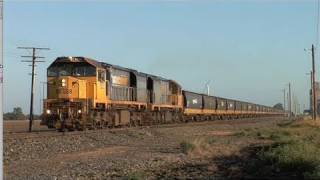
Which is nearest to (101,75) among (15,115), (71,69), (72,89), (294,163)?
(71,69)

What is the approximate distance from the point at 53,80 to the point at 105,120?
13.7 feet

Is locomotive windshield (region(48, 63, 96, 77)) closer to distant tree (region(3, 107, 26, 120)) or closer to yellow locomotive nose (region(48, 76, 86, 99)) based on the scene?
yellow locomotive nose (region(48, 76, 86, 99))

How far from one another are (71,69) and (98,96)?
Result: 2163 millimetres

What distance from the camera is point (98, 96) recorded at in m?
30.8

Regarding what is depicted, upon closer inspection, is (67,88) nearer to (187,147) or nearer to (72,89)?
(72,89)

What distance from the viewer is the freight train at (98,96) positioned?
2911 cm

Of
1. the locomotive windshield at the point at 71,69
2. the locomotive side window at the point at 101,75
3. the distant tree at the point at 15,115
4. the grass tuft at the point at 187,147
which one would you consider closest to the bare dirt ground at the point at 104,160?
the grass tuft at the point at 187,147

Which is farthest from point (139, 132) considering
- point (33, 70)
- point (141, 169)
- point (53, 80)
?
point (33, 70)

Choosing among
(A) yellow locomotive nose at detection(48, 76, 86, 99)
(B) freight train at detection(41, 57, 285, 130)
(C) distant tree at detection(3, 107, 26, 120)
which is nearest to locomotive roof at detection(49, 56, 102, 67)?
(B) freight train at detection(41, 57, 285, 130)

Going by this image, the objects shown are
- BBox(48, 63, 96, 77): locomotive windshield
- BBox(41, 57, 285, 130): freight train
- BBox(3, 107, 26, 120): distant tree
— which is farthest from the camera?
BBox(3, 107, 26, 120): distant tree

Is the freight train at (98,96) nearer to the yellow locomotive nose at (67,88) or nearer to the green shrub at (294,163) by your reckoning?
the yellow locomotive nose at (67,88)

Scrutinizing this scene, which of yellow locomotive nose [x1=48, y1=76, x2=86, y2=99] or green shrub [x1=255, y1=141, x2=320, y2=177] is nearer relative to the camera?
green shrub [x1=255, y1=141, x2=320, y2=177]

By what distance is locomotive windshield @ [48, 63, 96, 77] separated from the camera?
1208 inches

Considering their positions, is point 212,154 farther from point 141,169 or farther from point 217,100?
point 217,100
